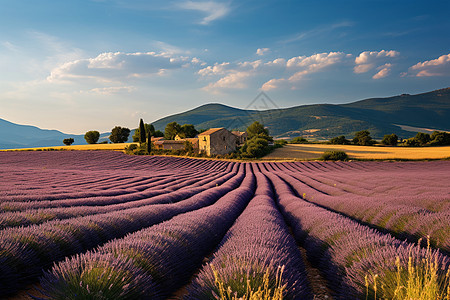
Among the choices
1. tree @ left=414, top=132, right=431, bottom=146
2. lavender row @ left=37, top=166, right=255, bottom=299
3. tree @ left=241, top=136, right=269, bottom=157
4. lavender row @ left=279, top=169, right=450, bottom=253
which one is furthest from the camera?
tree @ left=414, top=132, right=431, bottom=146

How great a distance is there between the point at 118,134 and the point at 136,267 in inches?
3928

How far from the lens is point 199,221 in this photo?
4547mm

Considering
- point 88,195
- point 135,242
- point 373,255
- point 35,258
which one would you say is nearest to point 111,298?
point 135,242

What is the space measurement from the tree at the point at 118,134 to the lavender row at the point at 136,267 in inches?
3845

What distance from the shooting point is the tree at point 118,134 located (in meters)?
91.6

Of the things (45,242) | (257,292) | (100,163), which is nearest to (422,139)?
(100,163)

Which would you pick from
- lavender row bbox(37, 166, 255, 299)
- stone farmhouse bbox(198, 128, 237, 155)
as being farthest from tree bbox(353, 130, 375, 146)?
lavender row bbox(37, 166, 255, 299)

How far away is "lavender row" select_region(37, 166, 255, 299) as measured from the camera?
1.76 metres

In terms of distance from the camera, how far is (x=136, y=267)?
210 cm

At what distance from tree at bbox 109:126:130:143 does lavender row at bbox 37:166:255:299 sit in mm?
97665

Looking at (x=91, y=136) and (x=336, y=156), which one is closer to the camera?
(x=336, y=156)

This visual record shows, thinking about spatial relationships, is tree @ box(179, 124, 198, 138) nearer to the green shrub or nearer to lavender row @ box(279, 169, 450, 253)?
the green shrub

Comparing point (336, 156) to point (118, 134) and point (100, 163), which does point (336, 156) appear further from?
point (118, 134)

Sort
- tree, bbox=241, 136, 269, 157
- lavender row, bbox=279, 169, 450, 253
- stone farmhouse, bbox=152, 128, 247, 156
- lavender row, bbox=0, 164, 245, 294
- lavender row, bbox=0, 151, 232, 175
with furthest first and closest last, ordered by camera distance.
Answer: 1. stone farmhouse, bbox=152, 128, 247, 156
2. tree, bbox=241, 136, 269, 157
3. lavender row, bbox=0, 151, 232, 175
4. lavender row, bbox=279, 169, 450, 253
5. lavender row, bbox=0, 164, 245, 294
